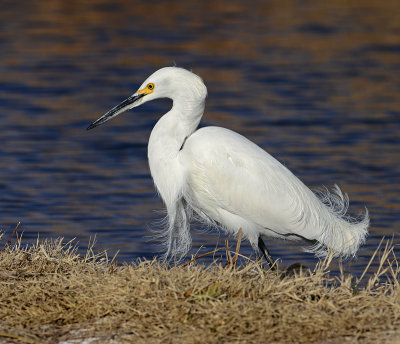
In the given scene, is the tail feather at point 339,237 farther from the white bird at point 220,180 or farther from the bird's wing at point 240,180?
the bird's wing at point 240,180

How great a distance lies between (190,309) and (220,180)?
1770 mm

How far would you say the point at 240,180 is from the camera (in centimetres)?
636

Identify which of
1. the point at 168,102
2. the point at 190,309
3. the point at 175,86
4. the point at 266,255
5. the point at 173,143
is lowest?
the point at 168,102

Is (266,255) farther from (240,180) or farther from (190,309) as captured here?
(190,309)

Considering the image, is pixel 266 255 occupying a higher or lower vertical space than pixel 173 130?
lower

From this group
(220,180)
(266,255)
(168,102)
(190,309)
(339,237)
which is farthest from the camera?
(168,102)

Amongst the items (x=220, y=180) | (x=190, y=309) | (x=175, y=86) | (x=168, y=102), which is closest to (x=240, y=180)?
(x=220, y=180)

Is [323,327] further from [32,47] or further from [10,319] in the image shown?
[32,47]

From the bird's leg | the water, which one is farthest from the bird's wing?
the water

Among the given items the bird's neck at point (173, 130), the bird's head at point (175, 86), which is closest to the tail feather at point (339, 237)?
the bird's neck at point (173, 130)

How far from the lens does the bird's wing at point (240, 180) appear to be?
6.26m

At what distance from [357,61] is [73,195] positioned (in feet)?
26.7

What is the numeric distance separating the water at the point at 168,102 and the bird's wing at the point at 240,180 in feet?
4.28

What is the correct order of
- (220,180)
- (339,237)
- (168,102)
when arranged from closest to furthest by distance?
(220,180) → (339,237) → (168,102)
